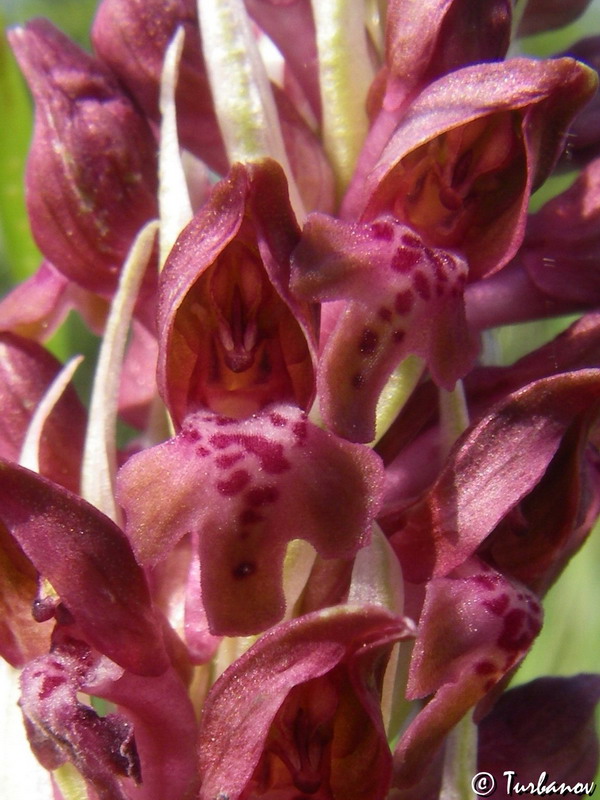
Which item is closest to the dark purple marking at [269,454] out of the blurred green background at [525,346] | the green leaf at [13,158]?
the blurred green background at [525,346]

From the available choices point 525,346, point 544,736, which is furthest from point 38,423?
point 525,346

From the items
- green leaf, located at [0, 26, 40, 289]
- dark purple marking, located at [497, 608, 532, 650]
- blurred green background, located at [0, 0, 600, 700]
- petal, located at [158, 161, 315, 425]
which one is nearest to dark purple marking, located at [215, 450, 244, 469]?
petal, located at [158, 161, 315, 425]

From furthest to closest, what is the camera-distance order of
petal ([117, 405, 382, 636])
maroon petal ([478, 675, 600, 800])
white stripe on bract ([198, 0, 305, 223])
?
maroon petal ([478, 675, 600, 800]) < white stripe on bract ([198, 0, 305, 223]) < petal ([117, 405, 382, 636])

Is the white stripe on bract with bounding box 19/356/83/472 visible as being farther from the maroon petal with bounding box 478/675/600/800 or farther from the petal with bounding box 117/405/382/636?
the maroon petal with bounding box 478/675/600/800

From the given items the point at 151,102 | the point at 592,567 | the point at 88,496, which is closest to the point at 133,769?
the point at 88,496

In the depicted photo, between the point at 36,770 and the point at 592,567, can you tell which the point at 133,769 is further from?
the point at 592,567

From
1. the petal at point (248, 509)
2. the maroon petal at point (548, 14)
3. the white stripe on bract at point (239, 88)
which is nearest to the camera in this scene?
the petal at point (248, 509)

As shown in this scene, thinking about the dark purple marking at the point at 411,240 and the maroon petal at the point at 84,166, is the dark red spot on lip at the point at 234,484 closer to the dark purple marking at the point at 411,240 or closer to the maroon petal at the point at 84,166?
the dark purple marking at the point at 411,240
